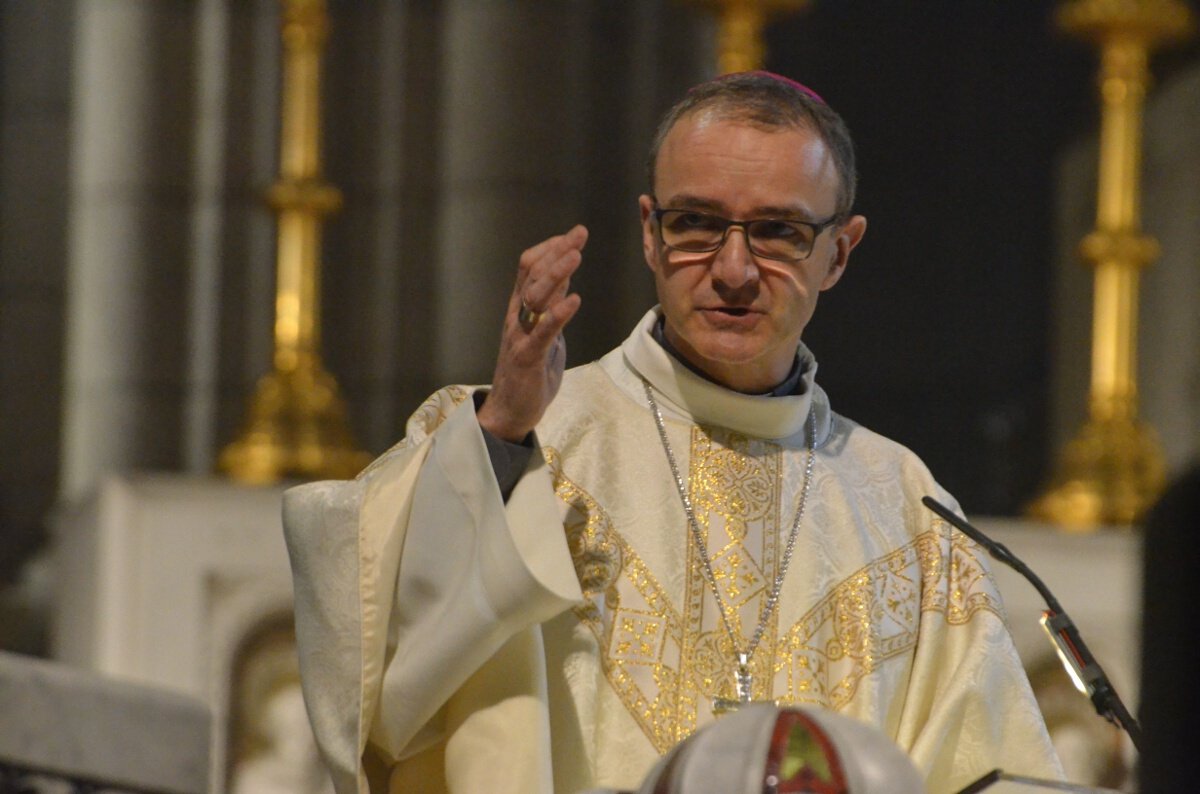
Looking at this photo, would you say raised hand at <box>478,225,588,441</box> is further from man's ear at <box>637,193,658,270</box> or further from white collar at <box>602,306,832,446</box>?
white collar at <box>602,306,832,446</box>

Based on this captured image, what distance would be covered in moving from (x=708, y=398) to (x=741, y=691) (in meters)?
0.42

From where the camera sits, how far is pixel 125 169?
669 cm

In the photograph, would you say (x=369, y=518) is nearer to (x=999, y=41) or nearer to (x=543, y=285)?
(x=543, y=285)

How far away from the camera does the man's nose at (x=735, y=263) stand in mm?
3088

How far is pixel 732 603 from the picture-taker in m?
3.24

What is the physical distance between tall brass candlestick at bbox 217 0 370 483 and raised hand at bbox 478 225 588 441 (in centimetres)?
322

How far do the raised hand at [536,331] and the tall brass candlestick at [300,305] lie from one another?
3.22 meters

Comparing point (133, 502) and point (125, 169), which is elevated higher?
point (125, 169)

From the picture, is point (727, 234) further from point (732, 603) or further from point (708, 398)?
point (732, 603)

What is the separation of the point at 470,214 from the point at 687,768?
471 centimetres

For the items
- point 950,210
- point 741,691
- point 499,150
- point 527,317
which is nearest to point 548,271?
point 527,317

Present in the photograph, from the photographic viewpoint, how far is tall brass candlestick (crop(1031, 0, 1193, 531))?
241 inches

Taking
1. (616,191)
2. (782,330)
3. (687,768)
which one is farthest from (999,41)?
(687,768)

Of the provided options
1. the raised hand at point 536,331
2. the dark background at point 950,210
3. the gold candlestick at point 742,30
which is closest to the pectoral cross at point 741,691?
the raised hand at point 536,331
